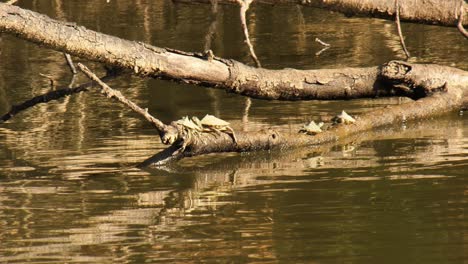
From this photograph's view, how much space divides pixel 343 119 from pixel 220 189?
1905 mm

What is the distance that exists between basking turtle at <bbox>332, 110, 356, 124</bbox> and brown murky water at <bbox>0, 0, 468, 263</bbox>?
0.53 feet

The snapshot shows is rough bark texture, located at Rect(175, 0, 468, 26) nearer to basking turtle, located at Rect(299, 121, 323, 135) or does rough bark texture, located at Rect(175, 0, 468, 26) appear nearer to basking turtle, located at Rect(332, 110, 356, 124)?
basking turtle, located at Rect(332, 110, 356, 124)

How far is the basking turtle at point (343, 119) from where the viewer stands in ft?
28.5

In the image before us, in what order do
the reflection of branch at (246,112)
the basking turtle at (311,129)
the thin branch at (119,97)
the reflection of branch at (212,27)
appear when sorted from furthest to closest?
the reflection of branch at (246,112)
the reflection of branch at (212,27)
the basking turtle at (311,129)
the thin branch at (119,97)

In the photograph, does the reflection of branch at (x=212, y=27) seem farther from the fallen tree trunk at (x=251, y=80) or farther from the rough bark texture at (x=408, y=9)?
the rough bark texture at (x=408, y=9)

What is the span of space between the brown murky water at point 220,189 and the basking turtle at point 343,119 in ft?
0.53

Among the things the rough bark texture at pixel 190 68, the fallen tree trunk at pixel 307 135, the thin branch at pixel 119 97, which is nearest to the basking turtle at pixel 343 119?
the fallen tree trunk at pixel 307 135

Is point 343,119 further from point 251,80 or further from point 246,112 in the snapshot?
point 246,112

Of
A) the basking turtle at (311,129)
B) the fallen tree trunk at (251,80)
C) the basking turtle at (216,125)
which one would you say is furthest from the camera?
the basking turtle at (311,129)

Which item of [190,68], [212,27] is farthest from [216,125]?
[212,27]

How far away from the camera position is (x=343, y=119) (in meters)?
8.70

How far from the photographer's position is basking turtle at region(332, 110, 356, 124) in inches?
342

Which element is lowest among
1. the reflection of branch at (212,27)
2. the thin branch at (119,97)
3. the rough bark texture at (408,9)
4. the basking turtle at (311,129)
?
the basking turtle at (311,129)

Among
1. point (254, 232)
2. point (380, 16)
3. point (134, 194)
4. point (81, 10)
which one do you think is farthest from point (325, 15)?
point (254, 232)
